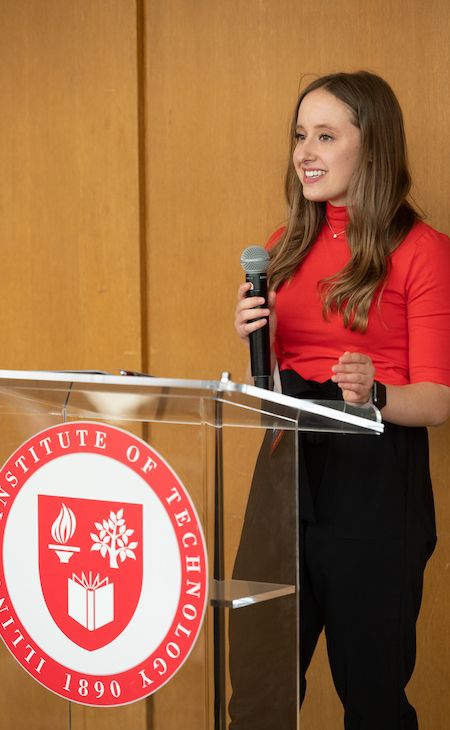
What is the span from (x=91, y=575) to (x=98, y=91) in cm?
202

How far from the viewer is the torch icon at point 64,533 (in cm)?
147

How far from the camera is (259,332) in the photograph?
1.89 meters

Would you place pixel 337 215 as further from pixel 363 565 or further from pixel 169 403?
pixel 169 403

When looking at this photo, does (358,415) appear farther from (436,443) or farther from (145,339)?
(145,339)

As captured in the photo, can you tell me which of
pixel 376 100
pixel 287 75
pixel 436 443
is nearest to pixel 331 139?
pixel 376 100

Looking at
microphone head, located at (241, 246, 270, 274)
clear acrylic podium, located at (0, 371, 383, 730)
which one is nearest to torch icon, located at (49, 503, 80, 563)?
clear acrylic podium, located at (0, 371, 383, 730)

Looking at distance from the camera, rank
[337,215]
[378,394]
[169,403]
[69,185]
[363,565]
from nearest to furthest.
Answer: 1. [169,403]
2. [378,394]
3. [363,565]
4. [337,215]
5. [69,185]

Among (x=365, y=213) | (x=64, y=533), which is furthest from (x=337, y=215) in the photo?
(x=64, y=533)

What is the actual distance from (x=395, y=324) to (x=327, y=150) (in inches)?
16.4

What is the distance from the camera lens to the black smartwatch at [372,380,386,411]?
1845 mm

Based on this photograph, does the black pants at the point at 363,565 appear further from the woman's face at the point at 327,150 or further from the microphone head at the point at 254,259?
the woman's face at the point at 327,150

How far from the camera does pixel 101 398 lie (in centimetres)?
145

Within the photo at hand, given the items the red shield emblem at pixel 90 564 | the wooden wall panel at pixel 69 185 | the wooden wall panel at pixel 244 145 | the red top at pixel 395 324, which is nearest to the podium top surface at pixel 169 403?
the red shield emblem at pixel 90 564

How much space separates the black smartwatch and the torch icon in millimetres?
648
